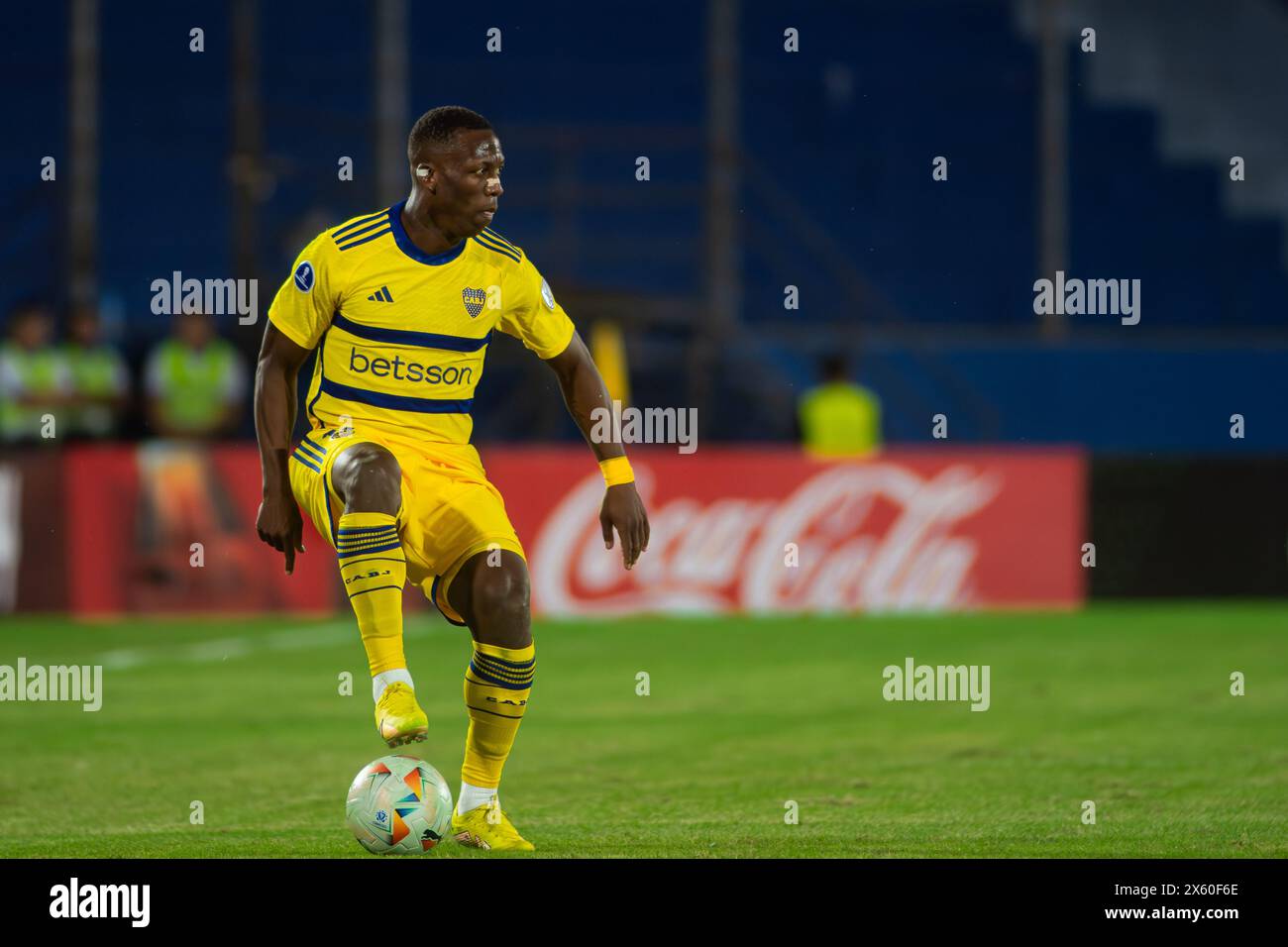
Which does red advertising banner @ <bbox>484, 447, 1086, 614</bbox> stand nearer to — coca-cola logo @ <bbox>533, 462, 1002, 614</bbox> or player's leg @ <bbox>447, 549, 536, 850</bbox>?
coca-cola logo @ <bbox>533, 462, 1002, 614</bbox>

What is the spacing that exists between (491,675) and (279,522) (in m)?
0.81

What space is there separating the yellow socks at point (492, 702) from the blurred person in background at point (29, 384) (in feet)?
39.1

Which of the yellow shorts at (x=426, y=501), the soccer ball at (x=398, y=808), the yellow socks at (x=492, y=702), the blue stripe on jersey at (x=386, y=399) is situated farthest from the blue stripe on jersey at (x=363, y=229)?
the soccer ball at (x=398, y=808)

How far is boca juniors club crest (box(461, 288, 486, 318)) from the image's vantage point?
692 cm

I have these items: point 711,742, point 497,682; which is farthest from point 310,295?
point 711,742

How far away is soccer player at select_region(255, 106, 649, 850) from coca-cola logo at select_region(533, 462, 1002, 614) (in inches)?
409

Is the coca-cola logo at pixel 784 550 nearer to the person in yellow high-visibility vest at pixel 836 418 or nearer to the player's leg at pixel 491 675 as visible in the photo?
the person in yellow high-visibility vest at pixel 836 418

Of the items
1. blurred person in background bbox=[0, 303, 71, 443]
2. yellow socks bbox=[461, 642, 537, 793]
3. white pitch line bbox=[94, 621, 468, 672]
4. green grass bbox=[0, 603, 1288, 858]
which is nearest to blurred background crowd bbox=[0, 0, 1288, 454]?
blurred person in background bbox=[0, 303, 71, 443]

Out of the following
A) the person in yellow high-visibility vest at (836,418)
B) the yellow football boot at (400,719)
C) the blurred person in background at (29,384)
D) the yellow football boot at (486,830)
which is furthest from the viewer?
the person in yellow high-visibility vest at (836,418)

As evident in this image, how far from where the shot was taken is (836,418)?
18.7 m

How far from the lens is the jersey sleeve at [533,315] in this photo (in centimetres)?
706

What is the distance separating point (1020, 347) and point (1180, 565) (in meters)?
3.95

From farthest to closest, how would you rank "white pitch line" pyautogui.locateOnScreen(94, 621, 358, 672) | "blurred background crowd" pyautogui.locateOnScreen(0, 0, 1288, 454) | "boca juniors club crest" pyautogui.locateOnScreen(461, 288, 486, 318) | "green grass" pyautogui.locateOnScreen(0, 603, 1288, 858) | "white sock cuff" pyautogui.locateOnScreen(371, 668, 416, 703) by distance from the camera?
"blurred background crowd" pyautogui.locateOnScreen(0, 0, 1288, 454) < "white pitch line" pyautogui.locateOnScreen(94, 621, 358, 672) < "green grass" pyautogui.locateOnScreen(0, 603, 1288, 858) < "boca juniors club crest" pyautogui.locateOnScreen(461, 288, 486, 318) < "white sock cuff" pyautogui.locateOnScreen(371, 668, 416, 703)

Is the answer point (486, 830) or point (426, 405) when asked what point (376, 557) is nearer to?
point (426, 405)
